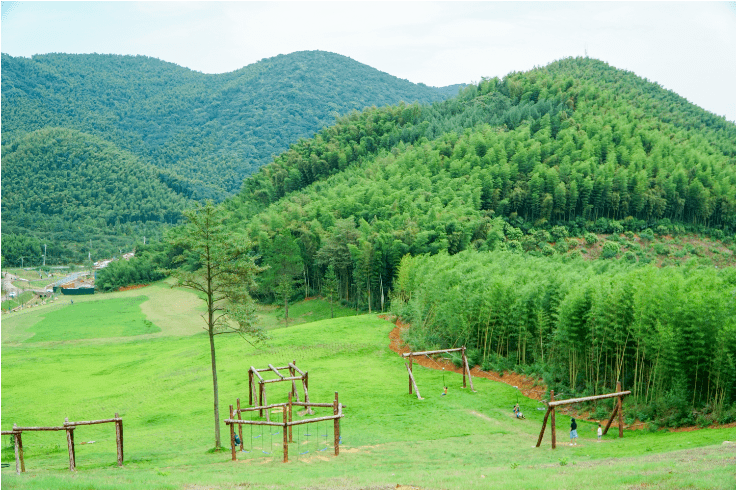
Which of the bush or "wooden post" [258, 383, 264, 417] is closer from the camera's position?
"wooden post" [258, 383, 264, 417]

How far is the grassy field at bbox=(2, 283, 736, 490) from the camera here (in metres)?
15.1

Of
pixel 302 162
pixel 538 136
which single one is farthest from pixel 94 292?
pixel 538 136

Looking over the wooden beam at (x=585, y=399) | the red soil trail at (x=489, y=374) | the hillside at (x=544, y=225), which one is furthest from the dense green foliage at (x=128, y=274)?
the wooden beam at (x=585, y=399)

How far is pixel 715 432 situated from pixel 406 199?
48888 millimetres

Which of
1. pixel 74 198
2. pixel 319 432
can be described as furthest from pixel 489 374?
pixel 74 198

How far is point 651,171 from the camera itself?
75625mm

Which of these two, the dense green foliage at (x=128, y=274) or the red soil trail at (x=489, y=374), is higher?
the dense green foliage at (x=128, y=274)

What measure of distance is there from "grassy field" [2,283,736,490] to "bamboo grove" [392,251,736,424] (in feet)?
8.66

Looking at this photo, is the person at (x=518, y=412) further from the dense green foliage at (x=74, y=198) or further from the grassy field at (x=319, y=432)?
the dense green foliage at (x=74, y=198)

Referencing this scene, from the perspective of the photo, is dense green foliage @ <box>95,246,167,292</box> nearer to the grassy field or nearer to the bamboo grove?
the grassy field

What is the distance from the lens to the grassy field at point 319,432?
49.6 feet

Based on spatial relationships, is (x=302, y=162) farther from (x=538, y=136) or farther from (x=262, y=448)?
(x=262, y=448)

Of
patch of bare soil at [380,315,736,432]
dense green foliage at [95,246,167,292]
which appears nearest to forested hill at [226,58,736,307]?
dense green foliage at [95,246,167,292]

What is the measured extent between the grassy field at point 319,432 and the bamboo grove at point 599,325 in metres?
2.64
